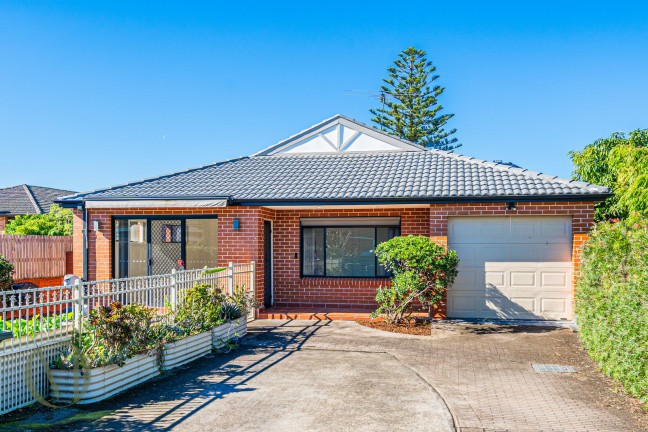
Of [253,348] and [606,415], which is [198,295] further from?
[606,415]

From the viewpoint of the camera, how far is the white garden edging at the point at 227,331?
9.84m

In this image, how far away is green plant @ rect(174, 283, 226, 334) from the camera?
30.1 ft

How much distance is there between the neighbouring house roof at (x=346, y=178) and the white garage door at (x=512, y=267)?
2.67 feet

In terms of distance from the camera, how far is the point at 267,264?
14.8 metres

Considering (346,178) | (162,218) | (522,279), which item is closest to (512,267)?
(522,279)

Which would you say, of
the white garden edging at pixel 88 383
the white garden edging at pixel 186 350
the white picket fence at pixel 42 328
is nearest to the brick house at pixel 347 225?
the white garden edging at pixel 186 350

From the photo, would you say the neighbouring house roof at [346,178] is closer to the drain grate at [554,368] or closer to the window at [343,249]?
the window at [343,249]

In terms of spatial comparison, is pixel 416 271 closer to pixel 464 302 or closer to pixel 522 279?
pixel 464 302

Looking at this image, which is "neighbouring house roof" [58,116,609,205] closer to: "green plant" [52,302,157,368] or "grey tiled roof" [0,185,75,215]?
"green plant" [52,302,157,368]

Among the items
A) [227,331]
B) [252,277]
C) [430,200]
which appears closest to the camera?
[227,331]

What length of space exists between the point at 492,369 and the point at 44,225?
67.3 ft

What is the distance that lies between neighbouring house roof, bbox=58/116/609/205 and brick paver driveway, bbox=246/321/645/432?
303cm

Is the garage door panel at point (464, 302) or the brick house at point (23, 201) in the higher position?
the brick house at point (23, 201)

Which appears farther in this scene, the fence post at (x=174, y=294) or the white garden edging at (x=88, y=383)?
the fence post at (x=174, y=294)
